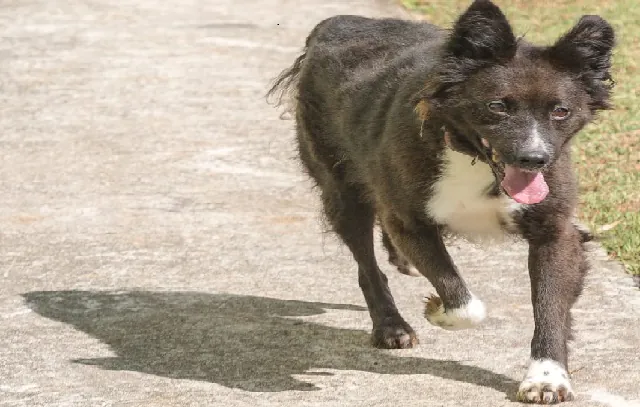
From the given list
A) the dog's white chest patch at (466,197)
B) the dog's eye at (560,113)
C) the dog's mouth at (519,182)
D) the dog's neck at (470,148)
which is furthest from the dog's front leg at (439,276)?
the dog's eye at (560,113)

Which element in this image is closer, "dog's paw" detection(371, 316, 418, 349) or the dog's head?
the dog's head

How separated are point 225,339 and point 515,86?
1984 mm

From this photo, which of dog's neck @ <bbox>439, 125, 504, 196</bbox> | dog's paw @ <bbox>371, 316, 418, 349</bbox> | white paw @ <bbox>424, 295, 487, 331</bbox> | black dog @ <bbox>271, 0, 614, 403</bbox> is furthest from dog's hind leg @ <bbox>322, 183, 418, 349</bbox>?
dog's neck @ <bbox>439, 125, 504, 196</bbox>

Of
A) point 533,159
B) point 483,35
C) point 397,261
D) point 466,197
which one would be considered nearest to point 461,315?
point 466,197

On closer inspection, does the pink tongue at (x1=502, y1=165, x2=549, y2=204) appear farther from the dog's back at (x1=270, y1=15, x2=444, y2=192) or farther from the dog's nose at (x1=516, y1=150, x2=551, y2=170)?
the dog's back at (x1=270, y1=15, x2=444, y2=192)

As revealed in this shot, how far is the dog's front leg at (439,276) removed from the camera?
582 centimetres

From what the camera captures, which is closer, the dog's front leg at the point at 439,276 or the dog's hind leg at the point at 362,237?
the dog's front leg at the point at 439,276

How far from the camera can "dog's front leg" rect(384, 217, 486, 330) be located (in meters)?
5.82

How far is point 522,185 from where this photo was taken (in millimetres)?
5605

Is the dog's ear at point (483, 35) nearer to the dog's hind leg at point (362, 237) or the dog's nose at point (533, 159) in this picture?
the dog's nose at point (533, 159)

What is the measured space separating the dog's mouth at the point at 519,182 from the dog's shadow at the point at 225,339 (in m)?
0.83

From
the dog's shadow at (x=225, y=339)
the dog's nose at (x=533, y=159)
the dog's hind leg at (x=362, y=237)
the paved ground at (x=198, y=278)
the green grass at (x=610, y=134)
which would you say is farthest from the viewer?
the green grass at (x=610, y=134)

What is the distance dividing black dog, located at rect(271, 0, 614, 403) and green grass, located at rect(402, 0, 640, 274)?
0.50m

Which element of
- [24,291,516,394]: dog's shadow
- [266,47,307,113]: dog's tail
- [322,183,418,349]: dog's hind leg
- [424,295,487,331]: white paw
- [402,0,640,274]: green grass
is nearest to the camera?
[424,295,487,331]: white paw
